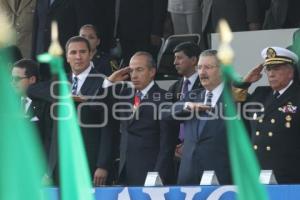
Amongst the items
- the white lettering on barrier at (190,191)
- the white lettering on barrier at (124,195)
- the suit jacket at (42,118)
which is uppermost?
the suit jacket at (42,118)

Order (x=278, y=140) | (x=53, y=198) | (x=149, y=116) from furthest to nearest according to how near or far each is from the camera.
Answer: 1. (x=149, y=116)
2. (x=278, y=140)
3. (x=53, y=198)

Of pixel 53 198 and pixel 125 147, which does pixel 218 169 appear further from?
pixel 53 198

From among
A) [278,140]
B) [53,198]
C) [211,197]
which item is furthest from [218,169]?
[53,198]

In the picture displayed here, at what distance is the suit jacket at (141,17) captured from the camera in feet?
39.9

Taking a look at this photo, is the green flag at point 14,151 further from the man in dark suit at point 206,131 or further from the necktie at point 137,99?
the necktie at point 137,99

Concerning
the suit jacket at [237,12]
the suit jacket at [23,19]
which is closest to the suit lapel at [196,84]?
the suit jacket at [237,12]

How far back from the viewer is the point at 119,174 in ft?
30.8

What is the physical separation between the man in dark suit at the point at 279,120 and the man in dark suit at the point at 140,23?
3.52 m

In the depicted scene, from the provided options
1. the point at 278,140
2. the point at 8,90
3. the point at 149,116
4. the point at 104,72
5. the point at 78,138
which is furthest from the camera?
the point at 104,72

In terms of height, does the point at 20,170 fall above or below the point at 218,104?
above

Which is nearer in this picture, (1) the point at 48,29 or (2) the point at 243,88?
(2) the point at 243,88

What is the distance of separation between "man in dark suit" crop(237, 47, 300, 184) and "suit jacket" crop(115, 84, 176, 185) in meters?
0.87

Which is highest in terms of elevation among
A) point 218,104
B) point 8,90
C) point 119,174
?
point 8,90

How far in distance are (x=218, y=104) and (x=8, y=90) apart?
16.3ft
